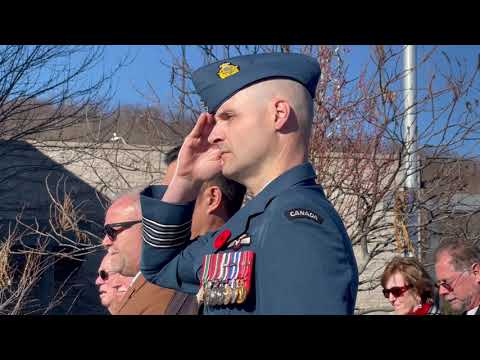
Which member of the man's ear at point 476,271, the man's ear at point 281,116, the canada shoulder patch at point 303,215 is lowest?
the man's ear at point 476,271

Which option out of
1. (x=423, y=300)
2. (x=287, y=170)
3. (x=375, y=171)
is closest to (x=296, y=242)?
(x=287, y=170)

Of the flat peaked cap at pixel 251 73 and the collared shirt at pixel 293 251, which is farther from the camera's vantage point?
the flat peaked cap at pixel 251 73

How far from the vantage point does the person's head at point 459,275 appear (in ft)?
10.7

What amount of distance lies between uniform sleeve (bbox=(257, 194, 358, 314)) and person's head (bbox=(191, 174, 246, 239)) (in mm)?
1305

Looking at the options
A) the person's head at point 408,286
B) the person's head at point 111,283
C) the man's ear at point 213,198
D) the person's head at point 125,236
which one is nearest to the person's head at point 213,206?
the man's ear at point 213,198

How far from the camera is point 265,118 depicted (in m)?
1.70

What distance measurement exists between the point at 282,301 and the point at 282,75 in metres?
0.57

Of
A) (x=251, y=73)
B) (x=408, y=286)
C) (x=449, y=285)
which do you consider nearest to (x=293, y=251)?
(x=251, y=73)

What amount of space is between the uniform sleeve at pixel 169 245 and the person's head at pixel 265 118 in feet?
1.02

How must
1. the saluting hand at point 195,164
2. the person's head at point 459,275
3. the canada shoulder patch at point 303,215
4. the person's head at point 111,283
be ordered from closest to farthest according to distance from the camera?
the canada shoulder patch at point 303,215 → the saluting hand at point 195,164 → the person's head at point 459,275 → the person's head at point 111,283

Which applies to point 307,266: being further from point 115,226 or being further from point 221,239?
point 115,226

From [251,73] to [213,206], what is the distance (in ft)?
4.06

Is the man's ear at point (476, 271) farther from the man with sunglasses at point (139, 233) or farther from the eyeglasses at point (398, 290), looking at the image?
the man with sunglasses at point (139, 233)

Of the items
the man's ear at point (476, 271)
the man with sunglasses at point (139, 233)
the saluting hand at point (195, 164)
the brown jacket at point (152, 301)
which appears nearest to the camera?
the saluting hand at point (195, 164)
